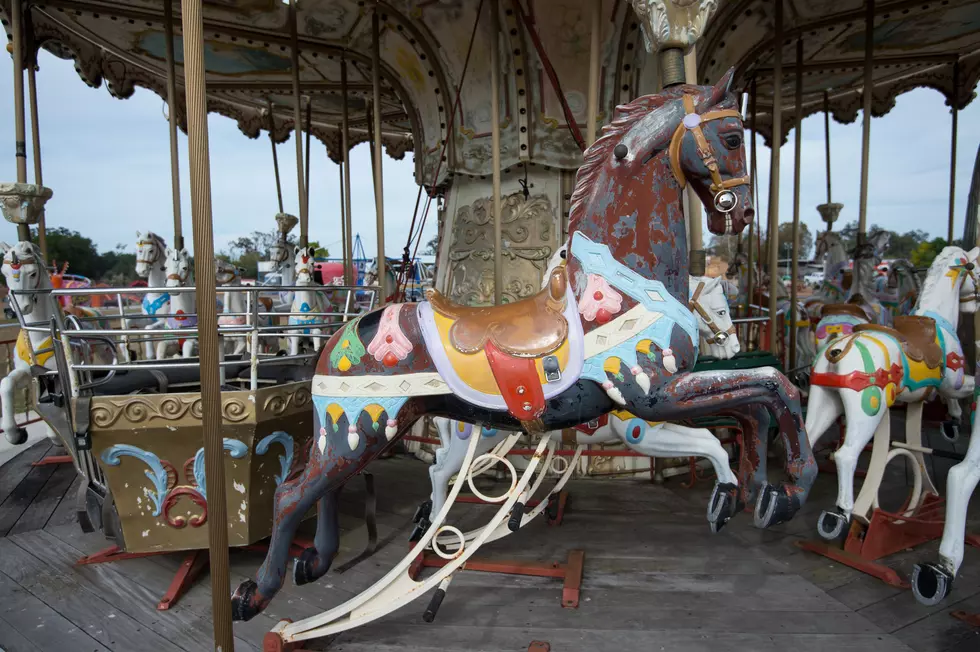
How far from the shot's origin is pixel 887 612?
279cm

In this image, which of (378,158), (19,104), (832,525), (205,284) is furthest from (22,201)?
(832,525)

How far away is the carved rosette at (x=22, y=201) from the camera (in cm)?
371

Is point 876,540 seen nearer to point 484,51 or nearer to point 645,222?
point 645,222

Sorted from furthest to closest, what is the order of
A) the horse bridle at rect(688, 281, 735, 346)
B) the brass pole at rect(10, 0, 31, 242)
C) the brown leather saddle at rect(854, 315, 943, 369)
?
the brass pole at rect(10, 0, 31, 242), the horse bridle at rect(688, 281, 735, 346), the brown leather saddle at rect(854, 315, 943, 369)

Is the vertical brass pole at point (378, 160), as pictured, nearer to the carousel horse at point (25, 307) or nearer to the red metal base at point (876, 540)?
the carousel horse at point (25, 307)

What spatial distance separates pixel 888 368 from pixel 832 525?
0.93m

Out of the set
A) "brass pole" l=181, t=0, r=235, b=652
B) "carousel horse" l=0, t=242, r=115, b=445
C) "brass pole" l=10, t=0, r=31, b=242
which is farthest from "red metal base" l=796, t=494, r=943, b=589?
"brass pole" l=10, t=0, r=31, b=242

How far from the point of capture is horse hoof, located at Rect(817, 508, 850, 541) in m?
3.30

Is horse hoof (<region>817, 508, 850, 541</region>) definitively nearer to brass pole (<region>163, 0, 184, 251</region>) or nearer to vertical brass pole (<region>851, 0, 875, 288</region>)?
vertical brass pole (<region>851, 0, 875, 288</region>)

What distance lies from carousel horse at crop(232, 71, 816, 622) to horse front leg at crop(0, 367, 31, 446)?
2.53 metres

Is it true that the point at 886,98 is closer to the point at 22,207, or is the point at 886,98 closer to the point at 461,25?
the point at 461,25

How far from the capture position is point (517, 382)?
207cm

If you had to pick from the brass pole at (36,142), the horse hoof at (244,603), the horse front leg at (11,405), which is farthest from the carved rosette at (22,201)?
the horse hoof at (244,603)

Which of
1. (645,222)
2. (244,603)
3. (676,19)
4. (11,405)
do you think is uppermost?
(676,19)
